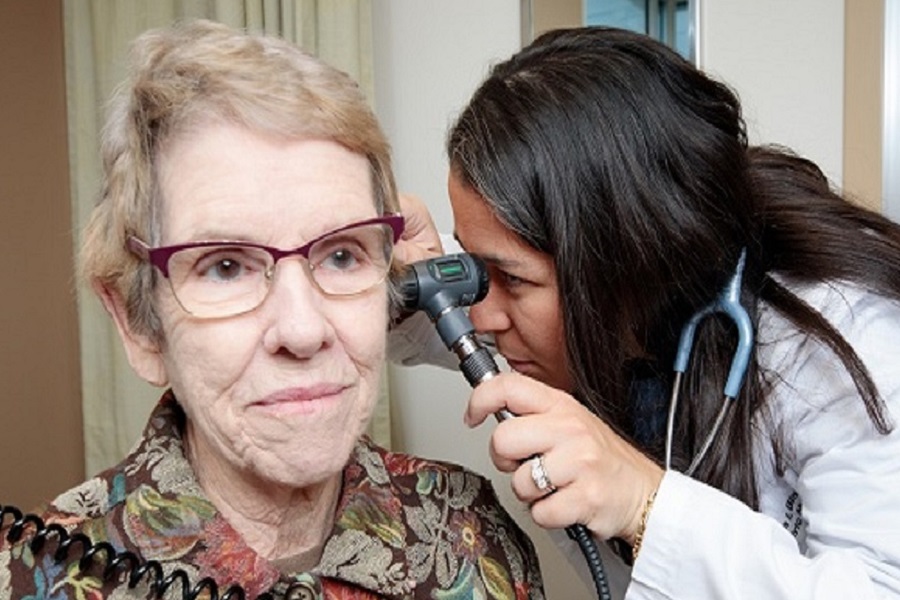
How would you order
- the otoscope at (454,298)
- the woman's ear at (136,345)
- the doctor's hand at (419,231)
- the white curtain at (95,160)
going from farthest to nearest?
the white curtain at (95,160) < the doctor's hand at (419,231) < the otoscope at (454,298) < the woman's ear at (136,345)

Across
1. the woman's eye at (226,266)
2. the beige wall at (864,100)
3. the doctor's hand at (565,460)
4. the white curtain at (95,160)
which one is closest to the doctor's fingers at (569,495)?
the doctor's hand at (565,460)

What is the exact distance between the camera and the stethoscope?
1157mm

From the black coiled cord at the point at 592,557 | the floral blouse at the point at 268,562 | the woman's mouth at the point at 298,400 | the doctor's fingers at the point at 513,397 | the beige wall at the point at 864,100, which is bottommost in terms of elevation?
the black coiled cord at the point at 592,557

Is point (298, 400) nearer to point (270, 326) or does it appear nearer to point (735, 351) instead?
point (270, 326)

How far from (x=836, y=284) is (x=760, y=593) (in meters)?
0.39

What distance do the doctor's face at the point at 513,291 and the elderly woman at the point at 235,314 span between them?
0.75 ft

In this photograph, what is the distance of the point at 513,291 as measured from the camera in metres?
1.26

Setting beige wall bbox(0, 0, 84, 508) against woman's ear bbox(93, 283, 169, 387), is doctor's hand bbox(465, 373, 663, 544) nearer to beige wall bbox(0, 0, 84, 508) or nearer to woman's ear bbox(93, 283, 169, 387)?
woman's ear bbox(93, 283, 169, 387)

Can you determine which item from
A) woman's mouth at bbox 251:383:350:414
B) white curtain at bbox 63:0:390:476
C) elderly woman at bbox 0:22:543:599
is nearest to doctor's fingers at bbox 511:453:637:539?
elderly woman at bbox 0:22:543:599

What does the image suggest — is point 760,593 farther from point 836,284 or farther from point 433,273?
point 433,273

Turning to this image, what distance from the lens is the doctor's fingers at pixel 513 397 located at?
3.51 ft

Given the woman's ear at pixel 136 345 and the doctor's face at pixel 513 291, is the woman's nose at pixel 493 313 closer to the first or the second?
the doctor's face at pixel 513 291

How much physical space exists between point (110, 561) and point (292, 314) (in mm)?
268

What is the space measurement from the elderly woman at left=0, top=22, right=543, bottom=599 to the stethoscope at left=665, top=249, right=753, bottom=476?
0.37 metres
